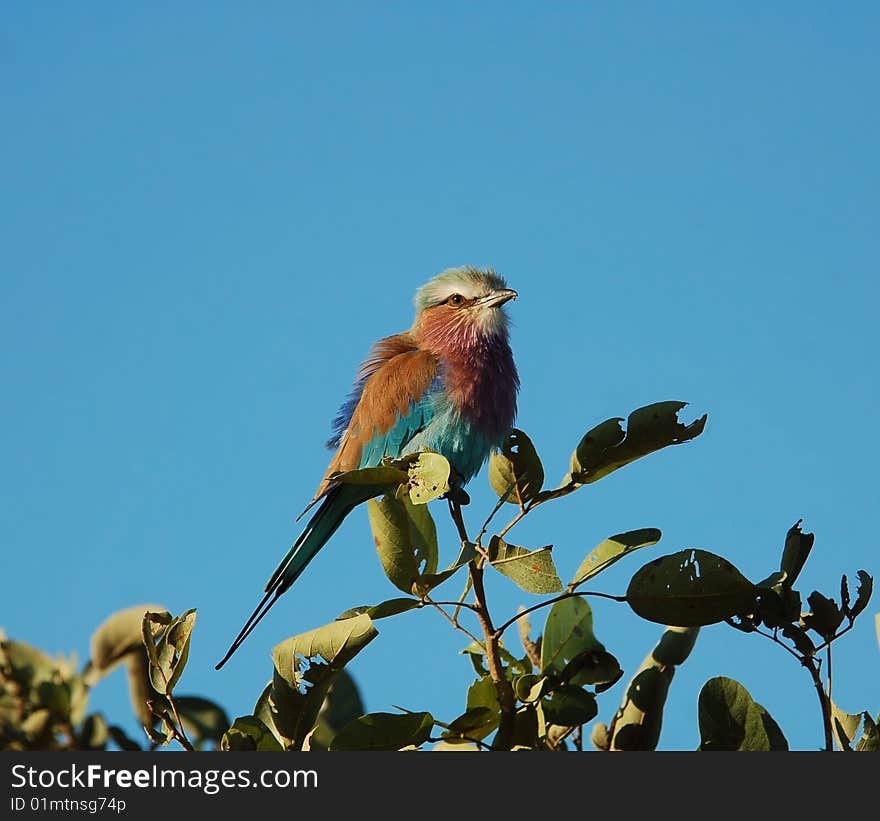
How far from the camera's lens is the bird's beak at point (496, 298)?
20.8 ft

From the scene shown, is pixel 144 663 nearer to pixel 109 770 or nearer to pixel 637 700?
pixel 109 770

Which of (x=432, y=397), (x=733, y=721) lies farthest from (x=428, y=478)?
(x=432, y=397)

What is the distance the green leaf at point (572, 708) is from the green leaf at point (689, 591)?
0.96 feet

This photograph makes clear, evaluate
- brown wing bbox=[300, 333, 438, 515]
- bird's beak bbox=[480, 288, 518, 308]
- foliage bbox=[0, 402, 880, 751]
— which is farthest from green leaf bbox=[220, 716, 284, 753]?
bird's beak bbox=[480, 288, 518, 308]

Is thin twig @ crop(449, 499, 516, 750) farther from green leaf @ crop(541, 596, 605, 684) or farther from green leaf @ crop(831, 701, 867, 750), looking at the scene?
green leaf @ crop(831, 701, 867, 750)

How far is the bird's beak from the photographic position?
Answer: 6.34m

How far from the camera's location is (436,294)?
655 cm

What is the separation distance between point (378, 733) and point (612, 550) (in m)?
0.88

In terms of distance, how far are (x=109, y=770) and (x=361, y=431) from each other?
2.87m

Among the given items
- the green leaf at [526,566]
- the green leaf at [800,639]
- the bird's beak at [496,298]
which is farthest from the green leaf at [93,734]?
the bird's beak at [496,298]

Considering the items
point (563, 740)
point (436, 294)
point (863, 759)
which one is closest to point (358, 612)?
point (563, 740)

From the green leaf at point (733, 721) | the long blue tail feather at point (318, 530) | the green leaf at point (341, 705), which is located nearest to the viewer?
the green leaf at point (733, 721)

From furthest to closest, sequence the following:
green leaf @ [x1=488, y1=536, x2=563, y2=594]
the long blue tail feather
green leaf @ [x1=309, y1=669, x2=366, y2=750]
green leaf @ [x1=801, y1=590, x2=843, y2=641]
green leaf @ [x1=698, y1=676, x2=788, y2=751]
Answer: the long blue tail feather, green leaf @ [x1=309, y1=669, x2=366, y2=750], green leaf @ [x1=488, y1=536, x2=563, y2=594], green leaf @ [x1=698, y1=676, x2=788, y2=751], green leaf @ [x1=801, y1=590, x2=843, y2=641]

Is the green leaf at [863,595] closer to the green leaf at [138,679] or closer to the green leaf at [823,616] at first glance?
the green leaf at [823,616]
